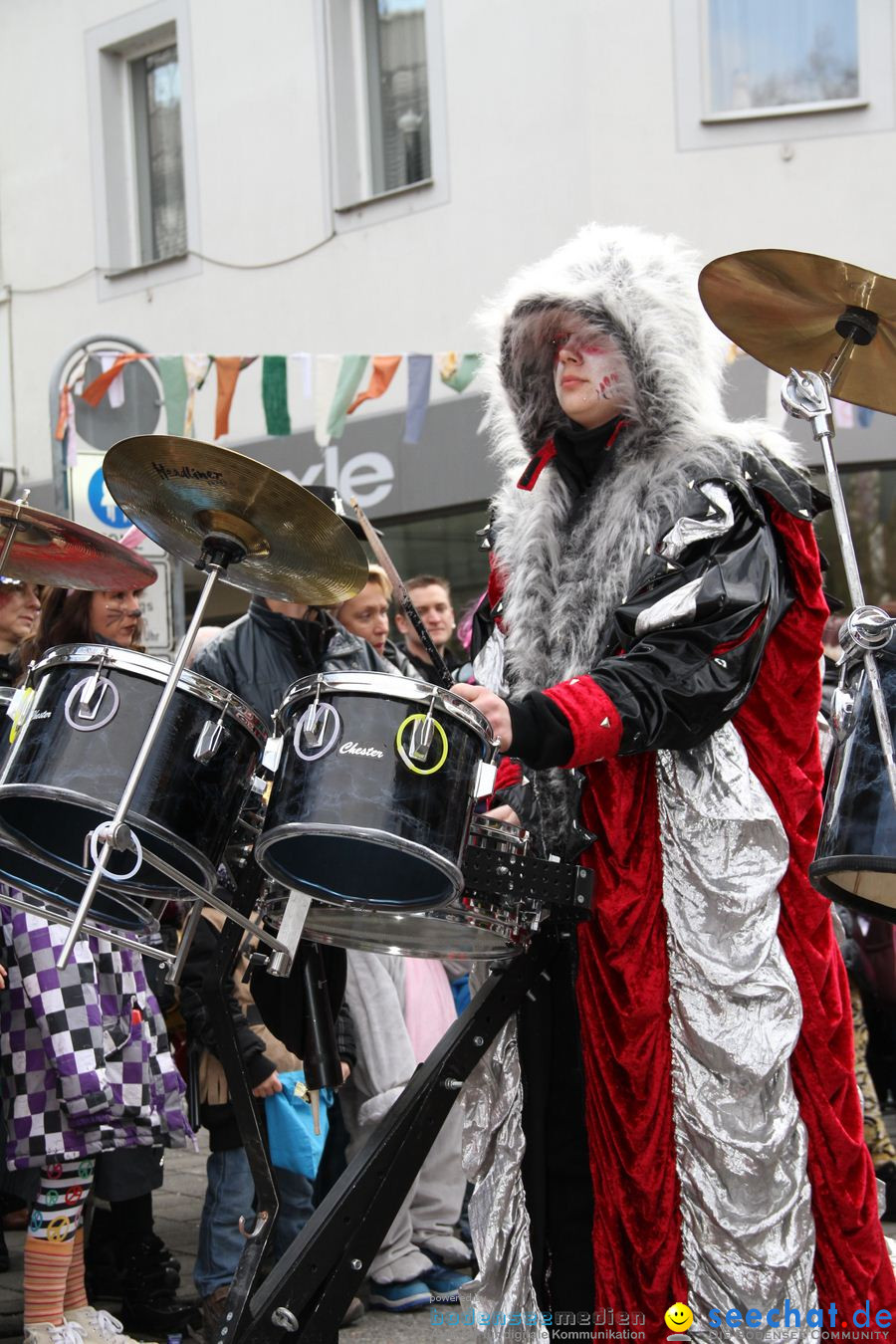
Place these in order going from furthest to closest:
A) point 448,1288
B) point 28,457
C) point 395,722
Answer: point 28,457 → point 448,1288 → point 395,722

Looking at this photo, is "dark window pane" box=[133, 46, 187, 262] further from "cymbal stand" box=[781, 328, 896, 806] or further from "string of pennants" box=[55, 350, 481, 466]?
"cymbal stand" box=[781, 328, 896, 806]

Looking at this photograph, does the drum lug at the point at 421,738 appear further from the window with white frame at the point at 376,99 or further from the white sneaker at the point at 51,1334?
the window with white frame at the point at 376,99

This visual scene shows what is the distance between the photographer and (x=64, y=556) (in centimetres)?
322

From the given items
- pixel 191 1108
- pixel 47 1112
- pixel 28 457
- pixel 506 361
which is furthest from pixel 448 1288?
pixel 28 457

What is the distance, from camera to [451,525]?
9852mm

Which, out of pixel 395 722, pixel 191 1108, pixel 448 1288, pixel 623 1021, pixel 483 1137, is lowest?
pixel 448 1288

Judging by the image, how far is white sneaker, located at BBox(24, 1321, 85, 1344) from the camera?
350 cm

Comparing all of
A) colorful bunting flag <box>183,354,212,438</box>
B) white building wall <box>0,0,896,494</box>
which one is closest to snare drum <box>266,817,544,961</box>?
colorful bunting flag <box>183,354,212,438</box>

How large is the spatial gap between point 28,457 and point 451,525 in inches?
171

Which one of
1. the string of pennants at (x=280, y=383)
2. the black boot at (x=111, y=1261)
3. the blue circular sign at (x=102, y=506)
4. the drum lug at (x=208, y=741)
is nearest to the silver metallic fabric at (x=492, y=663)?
the drum lug at (x=208, y=741)

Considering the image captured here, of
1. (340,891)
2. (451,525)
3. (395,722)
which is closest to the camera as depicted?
(395,722)

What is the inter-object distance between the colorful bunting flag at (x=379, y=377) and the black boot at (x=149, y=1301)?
17.0 feet

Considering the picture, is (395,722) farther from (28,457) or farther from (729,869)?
(28,457)

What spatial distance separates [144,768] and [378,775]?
401mm
